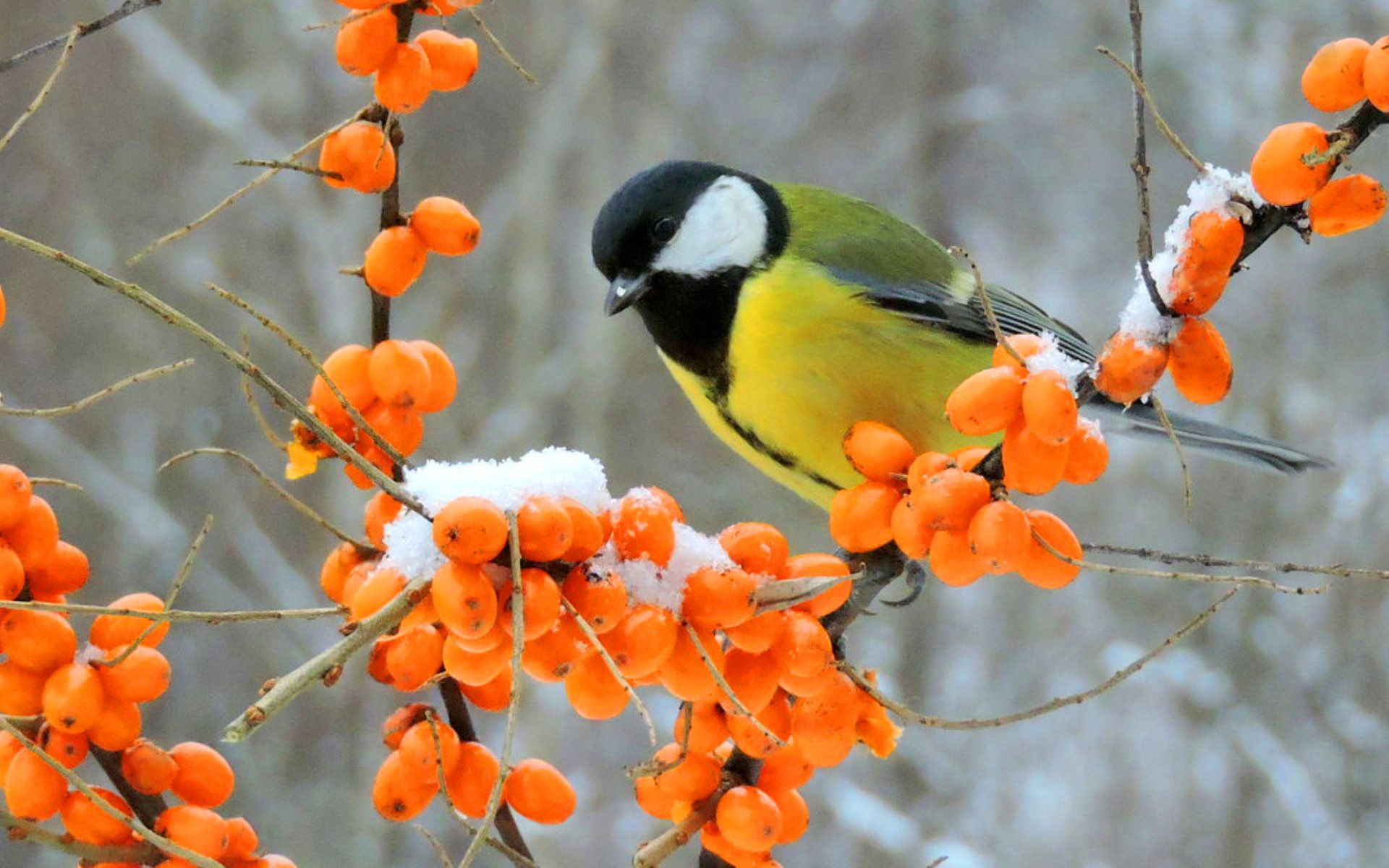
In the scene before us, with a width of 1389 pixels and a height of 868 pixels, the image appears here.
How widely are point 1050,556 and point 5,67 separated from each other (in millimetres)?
506

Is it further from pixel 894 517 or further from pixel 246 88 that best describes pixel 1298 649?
pixel 246 88

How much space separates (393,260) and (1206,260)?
1.33ft

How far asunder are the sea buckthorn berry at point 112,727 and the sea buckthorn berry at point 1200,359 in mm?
497

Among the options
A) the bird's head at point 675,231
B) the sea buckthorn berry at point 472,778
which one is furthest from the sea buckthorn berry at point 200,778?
the bird's head at point 675,231

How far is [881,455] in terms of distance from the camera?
0.68 meters

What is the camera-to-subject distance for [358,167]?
0.68 m

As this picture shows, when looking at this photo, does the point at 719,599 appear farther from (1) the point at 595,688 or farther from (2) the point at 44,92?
(2) the point at 44,92

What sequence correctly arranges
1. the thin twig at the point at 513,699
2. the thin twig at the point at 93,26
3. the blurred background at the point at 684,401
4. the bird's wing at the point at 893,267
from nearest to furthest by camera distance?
the thin twig at the point at 513,699
the thin twig at the point at 93,26
the bird's wing at the point at 893,267
the blurred background at the point at 684,401

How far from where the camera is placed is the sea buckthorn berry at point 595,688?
2.00 feet

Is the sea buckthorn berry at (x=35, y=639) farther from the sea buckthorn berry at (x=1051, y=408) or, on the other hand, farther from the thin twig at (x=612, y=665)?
the sea buckthorn berry at (x=1051, y=408)

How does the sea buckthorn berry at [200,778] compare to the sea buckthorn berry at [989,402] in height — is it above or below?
below

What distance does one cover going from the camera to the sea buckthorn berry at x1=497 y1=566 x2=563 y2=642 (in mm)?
544

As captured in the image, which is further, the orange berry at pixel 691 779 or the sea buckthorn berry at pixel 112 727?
the orange berry at pixel 691 779

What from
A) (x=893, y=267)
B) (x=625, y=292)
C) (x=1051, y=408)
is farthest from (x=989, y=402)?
(x=893, y=267)
